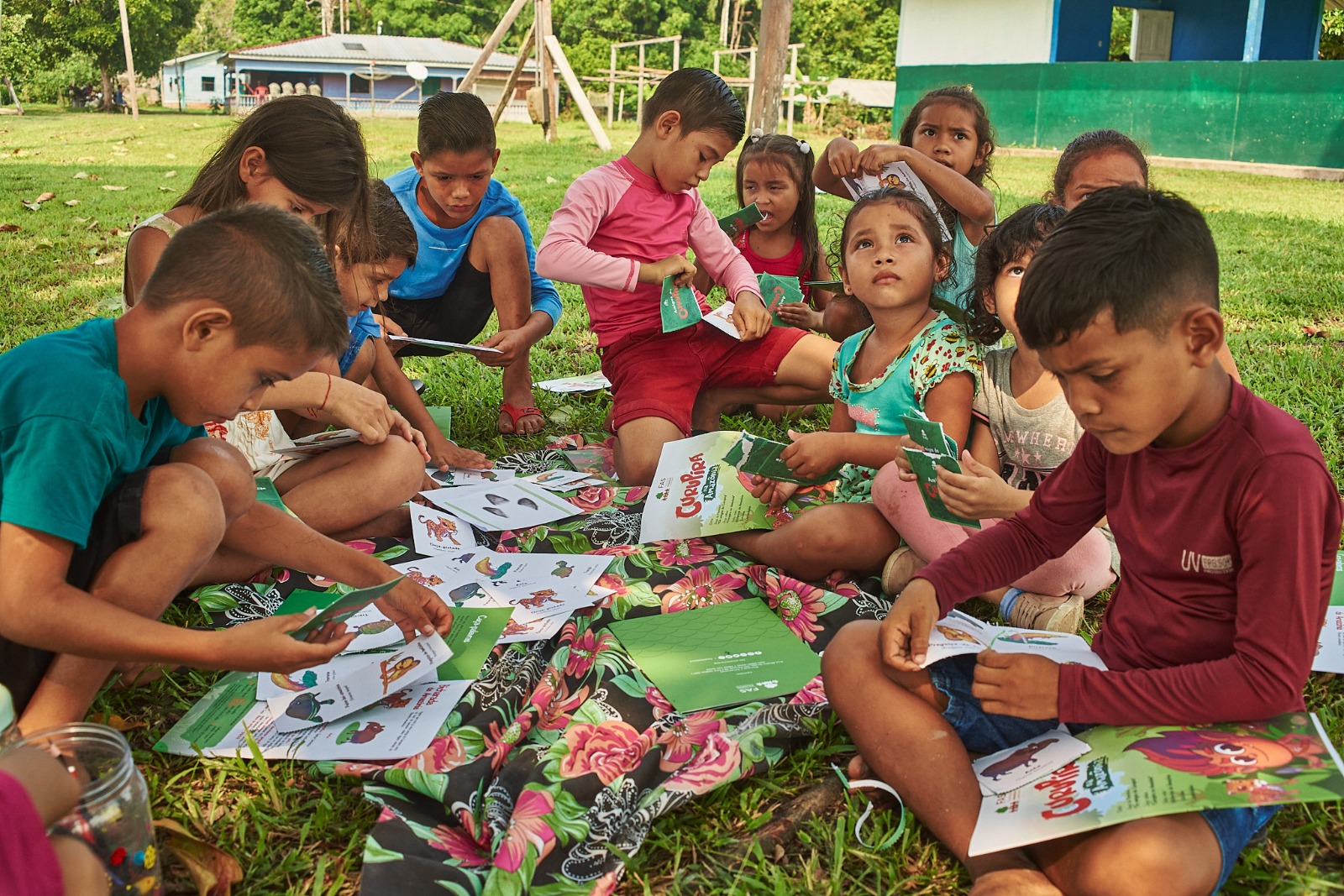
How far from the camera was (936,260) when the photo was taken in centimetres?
260

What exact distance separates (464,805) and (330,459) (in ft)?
3.95

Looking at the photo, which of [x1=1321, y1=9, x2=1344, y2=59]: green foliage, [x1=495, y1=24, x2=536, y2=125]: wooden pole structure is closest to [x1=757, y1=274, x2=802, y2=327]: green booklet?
[x1=495, y1=24, x2=536, y2=125]: wooden pole structure

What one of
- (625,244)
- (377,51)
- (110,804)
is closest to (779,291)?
(625,244)

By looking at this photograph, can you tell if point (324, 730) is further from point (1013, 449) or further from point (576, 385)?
point (576, 385)

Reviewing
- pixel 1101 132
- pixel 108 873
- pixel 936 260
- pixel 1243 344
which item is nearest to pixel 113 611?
pixel 108 873

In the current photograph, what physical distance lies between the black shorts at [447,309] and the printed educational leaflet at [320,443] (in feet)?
3.51

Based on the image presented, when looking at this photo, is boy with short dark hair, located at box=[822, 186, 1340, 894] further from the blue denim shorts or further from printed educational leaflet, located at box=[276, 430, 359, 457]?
printed educational leaflet, located at box=[276, 430, 359, 457]

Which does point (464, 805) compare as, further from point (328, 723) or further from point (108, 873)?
point (108, 873)

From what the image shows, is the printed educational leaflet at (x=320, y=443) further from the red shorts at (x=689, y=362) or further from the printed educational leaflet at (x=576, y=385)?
the printed educational leaflet at (x=576, y=385)

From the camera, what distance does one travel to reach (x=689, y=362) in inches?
134

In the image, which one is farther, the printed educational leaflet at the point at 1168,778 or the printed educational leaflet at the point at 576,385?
the printed educational leaflet at the point at 576,385

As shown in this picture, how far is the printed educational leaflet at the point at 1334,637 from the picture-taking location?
6.59 feet

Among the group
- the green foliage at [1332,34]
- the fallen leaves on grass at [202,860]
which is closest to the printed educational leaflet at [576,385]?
the fallen leaves on grass at [202,860]

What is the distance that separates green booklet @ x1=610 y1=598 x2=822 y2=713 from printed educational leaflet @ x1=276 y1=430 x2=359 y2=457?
854mm
